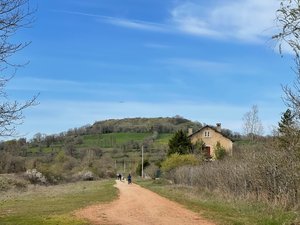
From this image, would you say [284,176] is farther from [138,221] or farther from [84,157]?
[84,157]

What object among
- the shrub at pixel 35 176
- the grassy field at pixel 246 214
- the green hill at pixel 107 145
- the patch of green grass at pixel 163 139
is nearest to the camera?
the grassy field at pixel 246 214

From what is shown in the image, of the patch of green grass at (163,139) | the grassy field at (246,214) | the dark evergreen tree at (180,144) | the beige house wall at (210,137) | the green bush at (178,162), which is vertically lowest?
the grassy field at (246,214)

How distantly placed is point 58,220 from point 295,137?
33.9 ft

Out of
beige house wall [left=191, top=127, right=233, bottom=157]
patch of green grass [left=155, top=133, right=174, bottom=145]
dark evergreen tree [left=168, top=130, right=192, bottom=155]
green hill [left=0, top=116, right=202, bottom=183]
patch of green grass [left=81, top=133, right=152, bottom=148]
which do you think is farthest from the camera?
patch of green grass [left=81, top=133, right=152, bottom=148]

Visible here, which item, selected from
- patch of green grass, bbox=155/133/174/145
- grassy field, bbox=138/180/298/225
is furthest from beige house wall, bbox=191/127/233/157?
grassy field, bbox=138/180/298/225

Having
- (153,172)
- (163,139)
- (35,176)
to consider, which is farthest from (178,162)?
(163,139)

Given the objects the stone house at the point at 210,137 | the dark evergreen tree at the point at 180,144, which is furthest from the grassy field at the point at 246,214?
the stone house at the point at 210,137

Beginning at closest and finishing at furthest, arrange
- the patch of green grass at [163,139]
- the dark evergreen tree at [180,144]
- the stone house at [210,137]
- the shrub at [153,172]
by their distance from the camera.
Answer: the dark evergreen tree at [180,144] < the shrub at [153,172] < the stone house at [210,137] < the patch of green grass at [163,139]

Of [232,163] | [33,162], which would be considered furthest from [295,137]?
[33,162]

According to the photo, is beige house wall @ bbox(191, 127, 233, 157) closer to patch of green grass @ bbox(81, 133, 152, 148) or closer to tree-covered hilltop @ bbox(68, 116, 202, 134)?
tree-covered hilltop @ bbox(68, 116, 202, 134)

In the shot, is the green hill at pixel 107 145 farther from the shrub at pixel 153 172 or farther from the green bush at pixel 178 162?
the green bush at pixel 178 162

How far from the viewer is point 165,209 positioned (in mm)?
26312

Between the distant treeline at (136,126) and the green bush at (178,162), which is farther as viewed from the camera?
the distant treeline at (136,126)

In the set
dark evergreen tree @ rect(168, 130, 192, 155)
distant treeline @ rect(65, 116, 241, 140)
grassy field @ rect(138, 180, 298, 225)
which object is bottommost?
grassy field @ rect(138, 180, 298, 225)
